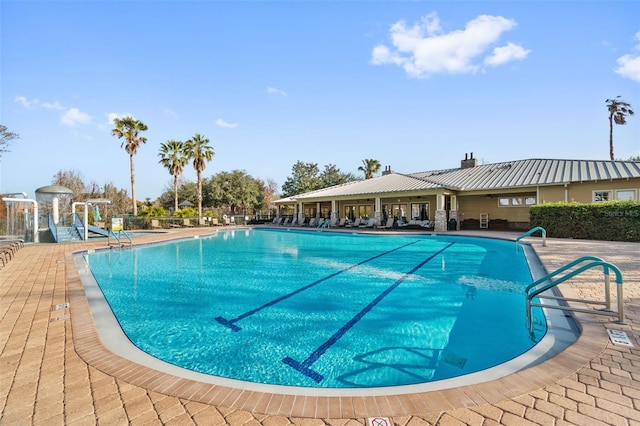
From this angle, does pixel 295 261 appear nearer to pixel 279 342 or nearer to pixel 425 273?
pixel 425 273

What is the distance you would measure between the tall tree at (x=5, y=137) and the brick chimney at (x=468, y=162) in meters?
30.8

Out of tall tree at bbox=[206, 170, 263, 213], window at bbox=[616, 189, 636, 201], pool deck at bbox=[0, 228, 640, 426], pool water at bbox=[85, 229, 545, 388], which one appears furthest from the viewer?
tall tree at bbox=[206, 170, 263, 213]

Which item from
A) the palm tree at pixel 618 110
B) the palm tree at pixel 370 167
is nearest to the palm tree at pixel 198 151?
the palm tree at pixel 370 167

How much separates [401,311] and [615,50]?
15805 mm

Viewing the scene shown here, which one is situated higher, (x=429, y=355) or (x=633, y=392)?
(x=633, y=392)

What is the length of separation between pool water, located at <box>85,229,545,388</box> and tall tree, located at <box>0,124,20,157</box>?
40.3 ft

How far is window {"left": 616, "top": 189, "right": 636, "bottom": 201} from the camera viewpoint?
50.9 feet

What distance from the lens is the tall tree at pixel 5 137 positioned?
646 inches

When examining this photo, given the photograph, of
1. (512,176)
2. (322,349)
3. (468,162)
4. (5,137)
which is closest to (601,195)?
(512,176)

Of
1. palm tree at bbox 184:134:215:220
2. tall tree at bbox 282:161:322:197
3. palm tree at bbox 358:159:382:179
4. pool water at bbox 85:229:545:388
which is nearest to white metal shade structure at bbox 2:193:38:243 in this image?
pool water at bbox 85:229:545:388

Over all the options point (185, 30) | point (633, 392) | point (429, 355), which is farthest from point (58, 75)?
point (633, 392)

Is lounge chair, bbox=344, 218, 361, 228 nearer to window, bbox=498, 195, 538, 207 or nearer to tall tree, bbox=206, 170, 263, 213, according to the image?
window, bbox=498, 195, 538, 207

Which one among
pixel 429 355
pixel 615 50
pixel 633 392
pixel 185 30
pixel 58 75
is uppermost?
pixel 185 30

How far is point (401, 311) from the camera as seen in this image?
5.67m
